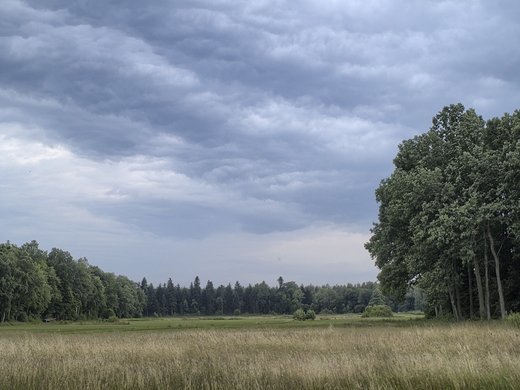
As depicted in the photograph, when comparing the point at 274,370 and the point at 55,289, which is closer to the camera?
the point at 274,370

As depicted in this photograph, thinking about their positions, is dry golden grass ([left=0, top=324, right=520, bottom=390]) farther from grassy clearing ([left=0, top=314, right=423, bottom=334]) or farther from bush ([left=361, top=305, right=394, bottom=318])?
bush ([left=361, top=305, right=394, bottom=318])

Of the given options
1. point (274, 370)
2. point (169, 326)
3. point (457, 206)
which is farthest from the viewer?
point (169, 326)

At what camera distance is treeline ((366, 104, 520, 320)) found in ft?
118

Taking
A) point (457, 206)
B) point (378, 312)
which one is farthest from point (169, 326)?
point (378, 312)

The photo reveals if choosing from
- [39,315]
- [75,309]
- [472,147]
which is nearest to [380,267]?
[472,147]

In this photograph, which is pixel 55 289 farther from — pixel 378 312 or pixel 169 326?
pixel 378 312

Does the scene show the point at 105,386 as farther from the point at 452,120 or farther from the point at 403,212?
the point at 452,120

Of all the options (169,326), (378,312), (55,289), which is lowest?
(378,312)

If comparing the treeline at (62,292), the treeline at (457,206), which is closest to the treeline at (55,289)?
the treeline at (62,292)

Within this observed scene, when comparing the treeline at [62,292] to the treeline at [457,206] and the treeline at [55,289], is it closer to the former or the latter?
the treeline at [55,289]

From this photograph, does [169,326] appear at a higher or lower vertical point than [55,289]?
lower

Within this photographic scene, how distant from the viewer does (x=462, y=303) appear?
5603 cm

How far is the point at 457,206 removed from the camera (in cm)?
3656

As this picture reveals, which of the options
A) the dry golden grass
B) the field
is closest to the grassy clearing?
the field
